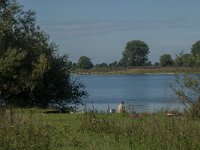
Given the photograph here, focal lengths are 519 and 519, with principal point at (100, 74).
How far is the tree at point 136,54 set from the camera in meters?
139

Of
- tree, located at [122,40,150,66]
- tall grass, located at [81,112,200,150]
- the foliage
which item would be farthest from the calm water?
tree, located at [122,40,150,66]

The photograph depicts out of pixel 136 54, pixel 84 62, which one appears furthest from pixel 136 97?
pixel 136 54

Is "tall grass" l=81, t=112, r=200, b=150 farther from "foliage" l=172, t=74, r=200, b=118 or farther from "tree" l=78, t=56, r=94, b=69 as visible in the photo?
"tree" l=78, t=56, r=94, b=69

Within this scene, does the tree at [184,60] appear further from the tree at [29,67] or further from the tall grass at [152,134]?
the tree at [29,67]

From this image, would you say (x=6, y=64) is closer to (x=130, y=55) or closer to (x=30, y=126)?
(x=30, y=126)

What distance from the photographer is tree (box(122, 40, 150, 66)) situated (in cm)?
13932

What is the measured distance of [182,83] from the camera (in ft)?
72.9

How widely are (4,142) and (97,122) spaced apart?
450cm

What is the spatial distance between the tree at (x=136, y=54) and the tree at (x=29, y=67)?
100 metres

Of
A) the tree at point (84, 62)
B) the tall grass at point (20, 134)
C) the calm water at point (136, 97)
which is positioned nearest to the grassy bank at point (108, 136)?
the tall grass at point (20, 134)

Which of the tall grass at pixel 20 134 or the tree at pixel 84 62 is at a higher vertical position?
the tree at pixel 84 62

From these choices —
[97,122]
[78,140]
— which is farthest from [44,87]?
[78,140]

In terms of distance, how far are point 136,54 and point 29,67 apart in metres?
109

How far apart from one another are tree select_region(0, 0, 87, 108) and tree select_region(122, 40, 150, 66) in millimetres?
100165
